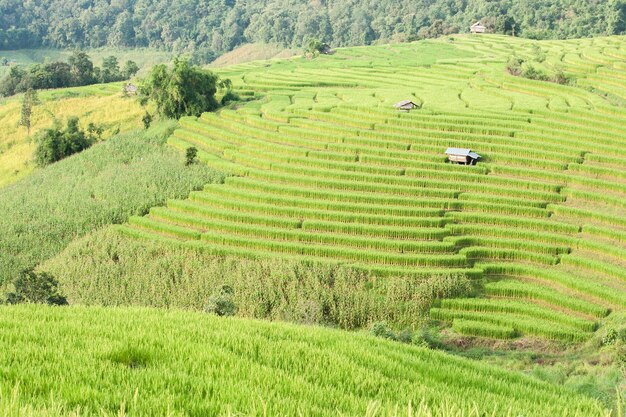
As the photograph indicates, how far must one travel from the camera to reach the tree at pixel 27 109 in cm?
5322

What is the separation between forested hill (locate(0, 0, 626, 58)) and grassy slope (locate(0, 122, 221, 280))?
61.2 metres

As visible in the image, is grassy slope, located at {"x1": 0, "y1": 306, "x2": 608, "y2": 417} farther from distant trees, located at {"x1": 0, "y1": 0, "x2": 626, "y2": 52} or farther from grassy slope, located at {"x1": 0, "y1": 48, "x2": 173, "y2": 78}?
grassy slope, located at {"x1": 0, "y1": 48, "x2": 173, "y2": 78}

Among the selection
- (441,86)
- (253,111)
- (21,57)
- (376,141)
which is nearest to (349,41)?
(21,57)

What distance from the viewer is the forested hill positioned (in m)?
97.2

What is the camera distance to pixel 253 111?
1708 inches

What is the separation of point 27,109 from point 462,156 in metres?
38.3

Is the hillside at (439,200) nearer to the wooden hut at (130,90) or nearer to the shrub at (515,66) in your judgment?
the shrub at (515,66)

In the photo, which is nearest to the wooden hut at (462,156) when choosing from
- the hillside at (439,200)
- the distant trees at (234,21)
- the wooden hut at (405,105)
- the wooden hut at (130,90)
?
the hillside at (439,200)

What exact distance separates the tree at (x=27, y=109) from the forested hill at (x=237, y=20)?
5458 centimetres

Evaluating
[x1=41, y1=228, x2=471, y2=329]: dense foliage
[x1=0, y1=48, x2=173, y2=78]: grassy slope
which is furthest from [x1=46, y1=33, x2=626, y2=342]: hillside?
[x1=0, y1=48, x2=173, y2=78]: grassy slope

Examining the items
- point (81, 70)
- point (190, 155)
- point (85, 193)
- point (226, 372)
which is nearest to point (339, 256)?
point (190, 155)

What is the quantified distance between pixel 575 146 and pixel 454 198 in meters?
8.72

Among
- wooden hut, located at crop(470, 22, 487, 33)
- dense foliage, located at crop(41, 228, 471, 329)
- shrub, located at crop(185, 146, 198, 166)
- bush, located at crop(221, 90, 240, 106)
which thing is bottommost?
dense foliage, located at crop(41, 228, 471, 329)

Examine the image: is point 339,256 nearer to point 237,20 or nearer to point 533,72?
point 533,72
